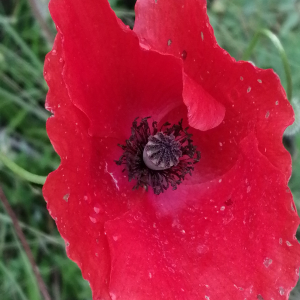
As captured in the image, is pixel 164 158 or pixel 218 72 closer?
pixel 218 72

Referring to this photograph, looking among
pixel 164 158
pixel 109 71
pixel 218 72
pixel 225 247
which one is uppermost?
pixel 109 71

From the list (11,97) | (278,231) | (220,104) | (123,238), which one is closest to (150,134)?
(220,104)

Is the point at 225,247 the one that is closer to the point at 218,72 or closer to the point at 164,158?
the point at 164,158

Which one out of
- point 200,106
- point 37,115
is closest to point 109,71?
point 200,106

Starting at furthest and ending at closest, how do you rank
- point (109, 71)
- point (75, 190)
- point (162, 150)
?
point (162, 150) < point (109, 71) < point (75, 190)

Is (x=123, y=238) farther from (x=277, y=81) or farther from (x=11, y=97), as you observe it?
(x=11, y=97)

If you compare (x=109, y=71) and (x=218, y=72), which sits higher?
(x=109, y=71)

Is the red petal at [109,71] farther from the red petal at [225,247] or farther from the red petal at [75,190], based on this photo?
the red petal at [225,247]
